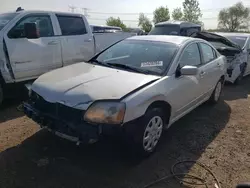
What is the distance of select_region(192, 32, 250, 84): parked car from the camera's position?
734 centimetres

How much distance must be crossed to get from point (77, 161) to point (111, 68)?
1.41 m

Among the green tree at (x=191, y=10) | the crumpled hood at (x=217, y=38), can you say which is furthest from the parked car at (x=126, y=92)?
the green tree at (x=191, y=10)

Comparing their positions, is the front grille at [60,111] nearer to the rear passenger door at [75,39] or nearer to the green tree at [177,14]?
the rear passenger door at [75,39]

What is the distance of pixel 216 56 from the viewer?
214 inches

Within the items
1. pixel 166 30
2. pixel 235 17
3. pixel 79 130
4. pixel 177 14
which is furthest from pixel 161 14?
pixel 79 130

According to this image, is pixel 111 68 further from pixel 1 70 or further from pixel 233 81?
pixel 233 81

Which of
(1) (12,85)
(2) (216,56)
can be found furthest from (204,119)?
(1) (12,85)

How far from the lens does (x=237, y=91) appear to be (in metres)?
7.06

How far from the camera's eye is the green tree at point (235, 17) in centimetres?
6235

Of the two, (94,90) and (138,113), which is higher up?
(94,90)

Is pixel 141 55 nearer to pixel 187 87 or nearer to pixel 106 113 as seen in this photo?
pixel 187 87

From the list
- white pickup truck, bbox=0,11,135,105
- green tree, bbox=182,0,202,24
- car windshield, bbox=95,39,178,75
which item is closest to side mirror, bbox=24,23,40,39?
white pickup truck, bbox=0,11,135,105

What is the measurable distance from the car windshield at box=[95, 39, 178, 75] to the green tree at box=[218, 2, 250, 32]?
211ft

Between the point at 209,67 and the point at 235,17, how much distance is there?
2606 inches
